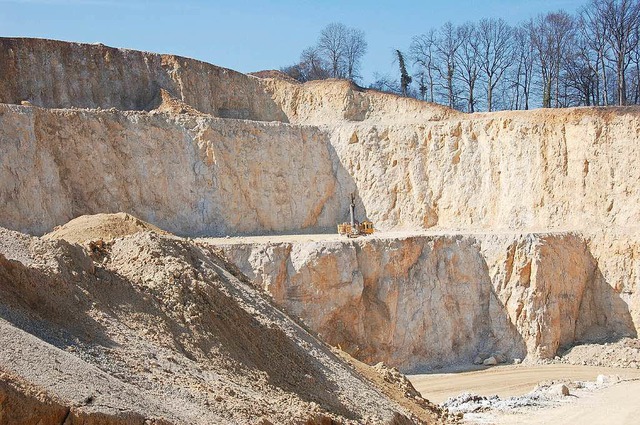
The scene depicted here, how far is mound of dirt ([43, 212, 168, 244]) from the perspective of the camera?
19141 millimetres

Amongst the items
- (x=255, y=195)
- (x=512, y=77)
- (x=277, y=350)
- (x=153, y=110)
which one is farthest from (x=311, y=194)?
(x=277, y=350)

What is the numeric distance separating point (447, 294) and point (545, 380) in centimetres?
623

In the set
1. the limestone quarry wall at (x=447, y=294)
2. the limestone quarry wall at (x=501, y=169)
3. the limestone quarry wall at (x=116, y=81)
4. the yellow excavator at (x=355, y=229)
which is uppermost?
the limestone quarry wall at (x=116, y=81)

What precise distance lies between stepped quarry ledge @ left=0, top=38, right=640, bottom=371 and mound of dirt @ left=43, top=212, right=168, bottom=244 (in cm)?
1208

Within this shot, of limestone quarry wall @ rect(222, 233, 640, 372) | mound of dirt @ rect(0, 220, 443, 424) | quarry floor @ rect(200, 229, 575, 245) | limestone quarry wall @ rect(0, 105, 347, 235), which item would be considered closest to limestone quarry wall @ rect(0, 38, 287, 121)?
limestone quarry wall @ rect(0, 105, 347, 235)

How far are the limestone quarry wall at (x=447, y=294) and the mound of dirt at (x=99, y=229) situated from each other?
1389 centimetres

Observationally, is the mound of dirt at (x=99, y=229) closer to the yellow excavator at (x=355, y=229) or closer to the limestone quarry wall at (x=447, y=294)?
the limestone quarry wall at (x=447, y=294)

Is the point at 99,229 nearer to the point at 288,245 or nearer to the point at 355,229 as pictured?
the point at 288,245

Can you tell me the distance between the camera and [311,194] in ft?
144

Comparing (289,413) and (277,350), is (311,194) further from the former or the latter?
(289,413)

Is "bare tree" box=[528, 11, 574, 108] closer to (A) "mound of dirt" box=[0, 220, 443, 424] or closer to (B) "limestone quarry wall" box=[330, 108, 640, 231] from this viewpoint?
(B) "limestone quarry wall" box=[330, 108, 640, 231]

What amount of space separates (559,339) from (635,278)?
12.0ft

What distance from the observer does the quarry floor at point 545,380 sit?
22734 mm

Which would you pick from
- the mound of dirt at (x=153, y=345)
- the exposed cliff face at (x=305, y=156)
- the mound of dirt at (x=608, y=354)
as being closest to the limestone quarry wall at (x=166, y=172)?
the exposed cliff face at (x=305, y=156)
